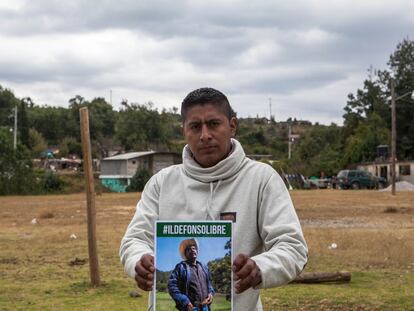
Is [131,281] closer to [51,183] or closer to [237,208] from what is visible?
[237,208]

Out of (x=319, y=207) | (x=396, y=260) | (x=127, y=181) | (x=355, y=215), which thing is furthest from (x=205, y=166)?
(x=127, y=181)

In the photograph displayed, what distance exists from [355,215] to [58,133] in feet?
261

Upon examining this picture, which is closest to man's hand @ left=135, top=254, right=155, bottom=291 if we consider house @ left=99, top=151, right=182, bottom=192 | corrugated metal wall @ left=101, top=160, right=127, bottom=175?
house @ left=99, top=151, right=182, bottom=192

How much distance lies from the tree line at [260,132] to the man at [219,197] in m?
44.6

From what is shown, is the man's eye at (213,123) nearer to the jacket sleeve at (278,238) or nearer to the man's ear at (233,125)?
the man's ear at (233,125)

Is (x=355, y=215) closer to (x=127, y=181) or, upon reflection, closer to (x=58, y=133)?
(x=127, y=181)

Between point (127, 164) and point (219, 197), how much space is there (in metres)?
58.6

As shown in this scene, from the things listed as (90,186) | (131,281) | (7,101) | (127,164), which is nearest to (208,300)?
(90,186)

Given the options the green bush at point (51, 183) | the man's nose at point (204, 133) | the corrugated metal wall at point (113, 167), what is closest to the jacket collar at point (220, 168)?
the man's nose at point (204, 133)

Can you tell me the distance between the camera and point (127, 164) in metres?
60.5

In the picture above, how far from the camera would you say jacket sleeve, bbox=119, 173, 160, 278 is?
7.50 ft

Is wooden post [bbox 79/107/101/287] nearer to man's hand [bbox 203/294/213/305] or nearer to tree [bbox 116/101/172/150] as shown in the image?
man's hand [bbox 203/294/213/305]

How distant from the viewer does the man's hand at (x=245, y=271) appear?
2057 mm

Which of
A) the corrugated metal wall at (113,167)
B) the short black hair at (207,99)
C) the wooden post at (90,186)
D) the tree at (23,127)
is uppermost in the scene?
the tree at (23,127)
